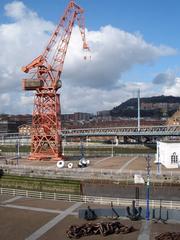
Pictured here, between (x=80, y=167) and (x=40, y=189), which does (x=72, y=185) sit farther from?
(x=80, y=167)

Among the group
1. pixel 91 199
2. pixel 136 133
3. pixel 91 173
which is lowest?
pixel 91 199

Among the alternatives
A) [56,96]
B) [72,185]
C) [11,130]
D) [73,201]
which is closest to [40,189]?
[72,185]

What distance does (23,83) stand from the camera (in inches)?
2963

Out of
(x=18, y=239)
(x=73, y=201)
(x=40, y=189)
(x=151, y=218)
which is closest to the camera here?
(x=18, y=239)

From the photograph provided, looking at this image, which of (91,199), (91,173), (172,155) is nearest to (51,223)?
(91,199)

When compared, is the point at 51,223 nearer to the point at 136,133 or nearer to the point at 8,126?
the point at 136,133

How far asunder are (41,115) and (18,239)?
51.5 metres

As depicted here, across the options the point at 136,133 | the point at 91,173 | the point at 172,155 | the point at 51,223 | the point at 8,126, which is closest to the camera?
the point at 51,223

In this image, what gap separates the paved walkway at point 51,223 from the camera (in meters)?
25.4

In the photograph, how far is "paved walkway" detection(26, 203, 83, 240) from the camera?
25359 mm

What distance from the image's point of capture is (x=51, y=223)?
28141mm

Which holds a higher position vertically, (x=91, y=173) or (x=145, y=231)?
(x=91, y=173)

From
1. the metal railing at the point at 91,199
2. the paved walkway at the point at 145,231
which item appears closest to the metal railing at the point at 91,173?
the metal railing at the point at 91,199

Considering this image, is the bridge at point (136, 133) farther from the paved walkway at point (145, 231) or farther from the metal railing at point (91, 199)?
the paved walkway at point (145, 231)
